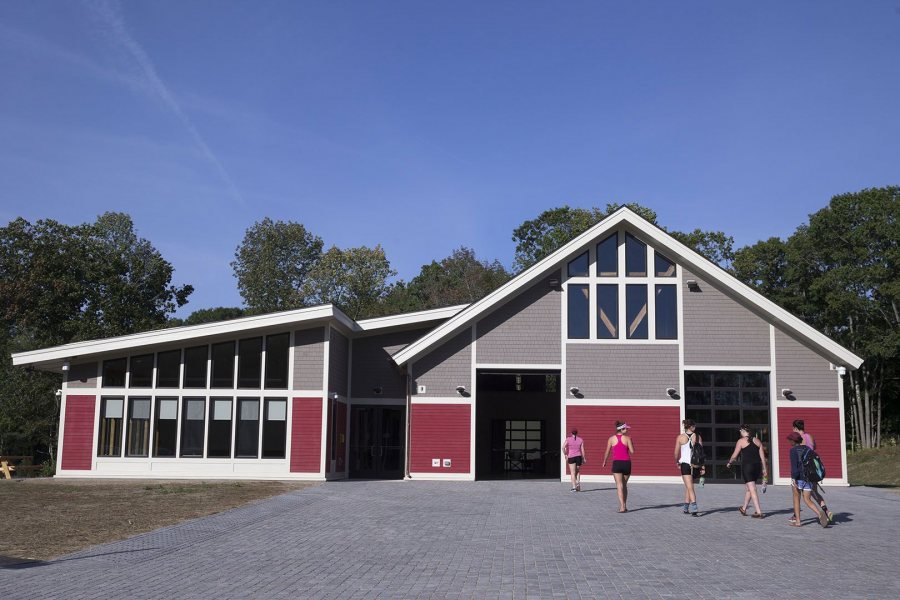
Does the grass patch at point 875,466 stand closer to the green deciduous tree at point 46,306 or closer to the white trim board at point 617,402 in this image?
the white trim board at point 617,402

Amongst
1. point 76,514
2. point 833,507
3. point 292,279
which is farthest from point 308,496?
point 292,279

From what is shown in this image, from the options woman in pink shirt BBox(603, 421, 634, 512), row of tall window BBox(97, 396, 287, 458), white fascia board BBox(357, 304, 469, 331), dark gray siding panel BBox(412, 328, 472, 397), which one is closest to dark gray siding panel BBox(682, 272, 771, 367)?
dark gray siding panel BBox(412, 328, 472, 397)

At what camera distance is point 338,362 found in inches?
941

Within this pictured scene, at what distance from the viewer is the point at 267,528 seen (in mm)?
12539

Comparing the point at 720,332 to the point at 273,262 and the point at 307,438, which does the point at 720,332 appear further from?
the point at 273,262

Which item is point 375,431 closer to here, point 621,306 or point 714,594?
point 621,306

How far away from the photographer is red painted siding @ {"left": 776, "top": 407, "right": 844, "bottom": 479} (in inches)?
912

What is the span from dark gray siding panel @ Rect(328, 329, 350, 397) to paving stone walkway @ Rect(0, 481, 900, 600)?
23.2 feet

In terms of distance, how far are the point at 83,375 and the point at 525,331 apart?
1183 centimetres

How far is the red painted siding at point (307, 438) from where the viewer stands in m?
22.4

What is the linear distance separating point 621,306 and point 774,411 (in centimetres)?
491

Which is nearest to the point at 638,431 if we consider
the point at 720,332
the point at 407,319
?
the point at 720,332

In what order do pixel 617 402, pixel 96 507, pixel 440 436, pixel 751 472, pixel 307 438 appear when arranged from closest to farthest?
1. pixel 751 472
2. pixel 96 507
3. pixel 307 438
4. pixel 617 402
5. pixel 440 436

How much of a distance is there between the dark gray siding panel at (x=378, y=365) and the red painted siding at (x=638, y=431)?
16.6 feet
